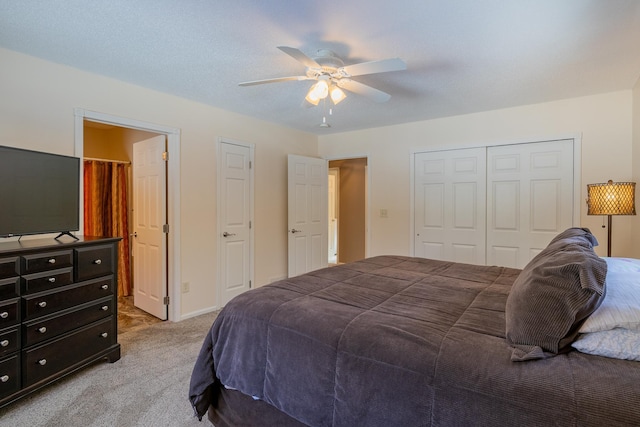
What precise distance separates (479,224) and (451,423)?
332 cm

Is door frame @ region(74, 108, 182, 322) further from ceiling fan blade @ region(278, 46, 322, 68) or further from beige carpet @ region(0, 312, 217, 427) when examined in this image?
ceiling fan blade @ region(278, 46, 322, 68)

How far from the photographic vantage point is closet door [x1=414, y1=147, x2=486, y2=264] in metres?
3.88

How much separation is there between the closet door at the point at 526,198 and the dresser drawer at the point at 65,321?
3986 millimetres

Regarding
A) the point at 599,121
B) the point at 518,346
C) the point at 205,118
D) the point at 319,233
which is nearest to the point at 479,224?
the point at 599,121

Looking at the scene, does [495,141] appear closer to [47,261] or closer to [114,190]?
[47,261]

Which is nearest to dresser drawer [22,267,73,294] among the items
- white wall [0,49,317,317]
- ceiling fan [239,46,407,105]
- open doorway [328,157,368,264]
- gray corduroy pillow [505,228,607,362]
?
white wall [0,49,317,317]

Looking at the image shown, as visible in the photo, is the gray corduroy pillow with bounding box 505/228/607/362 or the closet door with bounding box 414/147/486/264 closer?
the gray corduroy pillow with bounding box 505/228/607/362

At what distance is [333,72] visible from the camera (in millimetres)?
2287

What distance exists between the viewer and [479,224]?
153 inches

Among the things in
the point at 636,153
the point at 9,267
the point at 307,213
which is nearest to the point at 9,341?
the point at 9,267

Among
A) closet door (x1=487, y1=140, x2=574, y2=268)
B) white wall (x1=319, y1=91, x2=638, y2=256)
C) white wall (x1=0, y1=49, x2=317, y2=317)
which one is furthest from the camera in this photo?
closet door (x1=487, y1=140, x2=574, y2=268)

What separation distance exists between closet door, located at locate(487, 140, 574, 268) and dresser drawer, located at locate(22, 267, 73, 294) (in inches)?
163

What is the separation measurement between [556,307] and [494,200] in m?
3.10

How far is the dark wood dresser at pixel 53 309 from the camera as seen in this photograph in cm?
185
